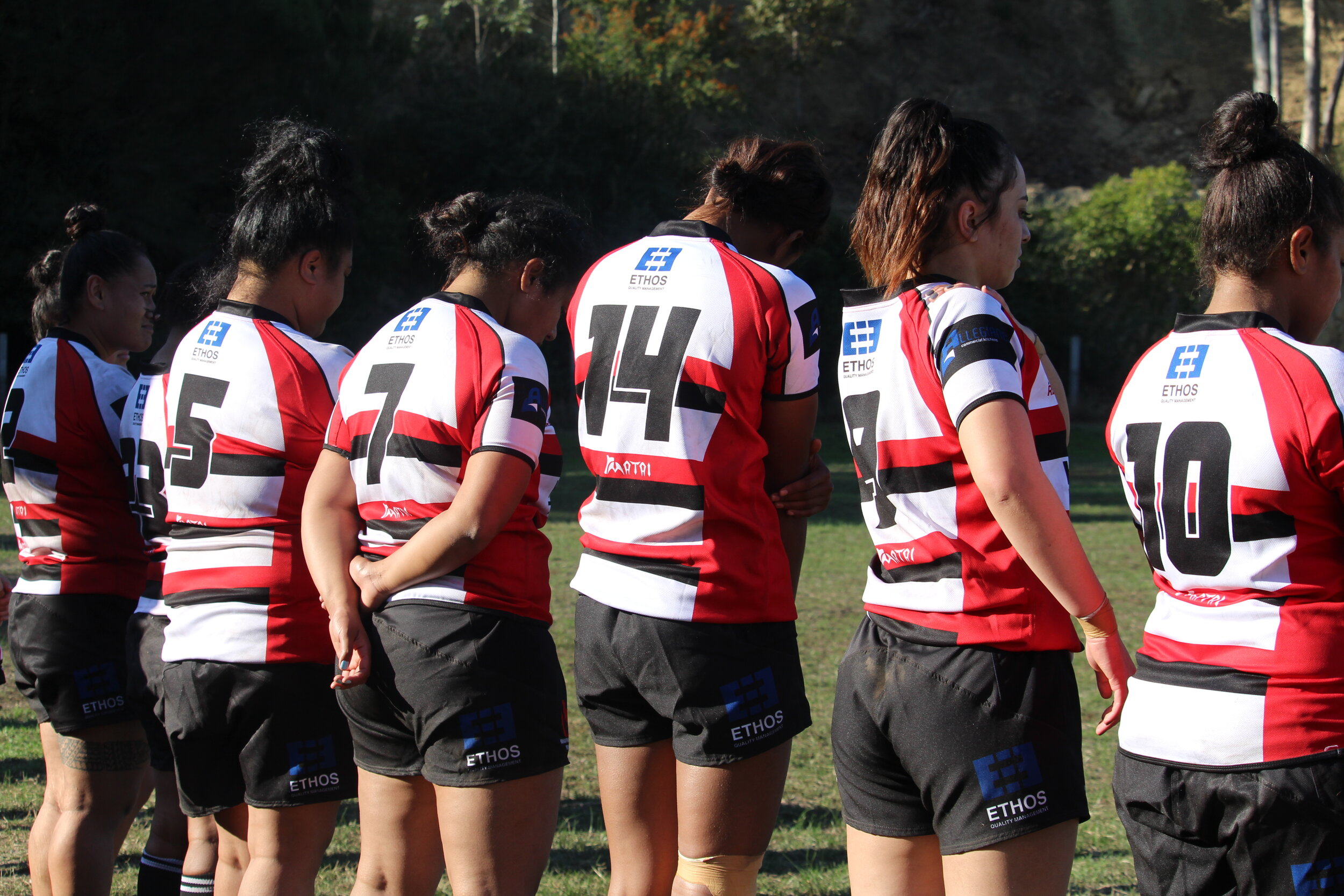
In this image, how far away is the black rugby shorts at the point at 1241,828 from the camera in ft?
6.25

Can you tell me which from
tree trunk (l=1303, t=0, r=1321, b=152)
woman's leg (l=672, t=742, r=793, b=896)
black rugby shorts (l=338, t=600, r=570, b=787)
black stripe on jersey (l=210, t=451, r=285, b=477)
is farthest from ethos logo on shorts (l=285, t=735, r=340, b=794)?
tree trunk (l=1303, t=0, r=1321, b=152)

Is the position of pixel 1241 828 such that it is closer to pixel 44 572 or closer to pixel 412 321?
pixel 412 321

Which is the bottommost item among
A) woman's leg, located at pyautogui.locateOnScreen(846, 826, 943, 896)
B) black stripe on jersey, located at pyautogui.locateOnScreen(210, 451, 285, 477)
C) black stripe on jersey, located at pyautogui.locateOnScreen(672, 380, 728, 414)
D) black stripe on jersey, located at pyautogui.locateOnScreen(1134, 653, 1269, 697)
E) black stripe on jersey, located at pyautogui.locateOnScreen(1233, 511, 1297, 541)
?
woman's leg, located at pyautogui.locateOnScreen(846, 826, 943, 896)

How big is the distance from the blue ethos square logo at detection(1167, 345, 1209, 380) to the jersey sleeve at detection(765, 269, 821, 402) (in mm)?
675

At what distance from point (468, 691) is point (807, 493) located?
2.66 feet

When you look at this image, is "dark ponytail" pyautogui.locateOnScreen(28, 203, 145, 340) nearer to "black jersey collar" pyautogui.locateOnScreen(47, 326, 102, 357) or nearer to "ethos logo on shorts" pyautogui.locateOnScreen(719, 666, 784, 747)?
"black jersey collar" pyautogui.locateOnScreen(47, 326, 102, 357)

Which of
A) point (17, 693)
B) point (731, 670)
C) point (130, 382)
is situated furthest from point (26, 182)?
point (731, 670)

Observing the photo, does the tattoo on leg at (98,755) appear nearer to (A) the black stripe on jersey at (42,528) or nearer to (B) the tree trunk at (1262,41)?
(A) the black stripe on jersey at (42,528)

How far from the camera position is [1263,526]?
6.39 ft

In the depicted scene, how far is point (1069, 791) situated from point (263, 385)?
184 centimetres

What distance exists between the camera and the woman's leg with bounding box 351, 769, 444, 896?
8.35 feet

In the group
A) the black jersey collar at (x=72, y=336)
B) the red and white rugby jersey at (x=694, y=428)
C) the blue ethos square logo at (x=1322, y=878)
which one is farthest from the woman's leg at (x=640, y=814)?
the black jersey collar at (x=72, y=336)

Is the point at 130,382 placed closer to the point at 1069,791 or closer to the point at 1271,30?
the point at 1069,791

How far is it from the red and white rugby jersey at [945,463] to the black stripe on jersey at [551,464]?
716mm
